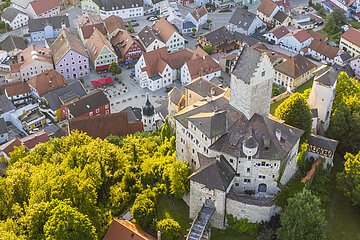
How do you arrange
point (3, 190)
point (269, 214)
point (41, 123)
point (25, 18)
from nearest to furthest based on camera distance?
point (269, 214) < point (3, 190) < point (41, 123) < point (25, 18)

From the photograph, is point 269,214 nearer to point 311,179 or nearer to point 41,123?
point 311,179

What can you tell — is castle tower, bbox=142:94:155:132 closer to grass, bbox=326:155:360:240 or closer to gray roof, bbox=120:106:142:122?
gray roof, bbox=120:106:142:122

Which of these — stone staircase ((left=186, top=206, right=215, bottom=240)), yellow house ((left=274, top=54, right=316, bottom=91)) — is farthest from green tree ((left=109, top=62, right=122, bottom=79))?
stone staircase ((left=186, top=206, right=215, bottom=240))

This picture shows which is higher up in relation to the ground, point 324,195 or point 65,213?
point 65,213

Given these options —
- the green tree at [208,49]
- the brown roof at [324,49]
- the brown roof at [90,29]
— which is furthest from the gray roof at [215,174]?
the brown roof at [90,29]

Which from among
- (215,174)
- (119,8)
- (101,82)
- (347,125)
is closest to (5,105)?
(101,82)

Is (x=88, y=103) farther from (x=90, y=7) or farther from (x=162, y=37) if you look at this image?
(x=90, y=7)

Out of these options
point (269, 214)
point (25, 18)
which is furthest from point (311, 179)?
point (25, 18)
